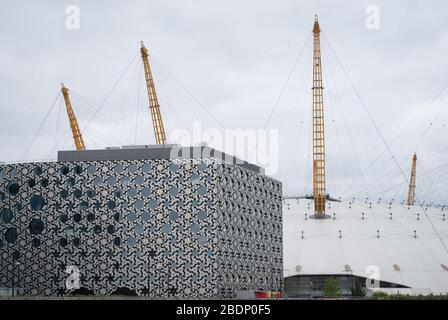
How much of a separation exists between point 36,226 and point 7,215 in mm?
5361

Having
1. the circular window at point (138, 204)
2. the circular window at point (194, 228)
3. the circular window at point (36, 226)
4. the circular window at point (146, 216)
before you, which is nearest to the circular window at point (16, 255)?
the circular window at point (36, 226)

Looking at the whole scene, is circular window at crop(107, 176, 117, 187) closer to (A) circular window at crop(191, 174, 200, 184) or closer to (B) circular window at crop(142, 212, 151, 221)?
(B) circular window at crop(142, 212, 151, 221)

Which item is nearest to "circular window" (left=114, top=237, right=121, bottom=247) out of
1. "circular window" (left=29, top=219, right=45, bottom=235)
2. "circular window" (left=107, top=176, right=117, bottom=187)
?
"circular window" (left=107, top=176, right=117, bottom=187)

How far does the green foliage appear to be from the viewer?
12526 cm

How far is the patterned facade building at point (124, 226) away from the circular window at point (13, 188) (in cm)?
15

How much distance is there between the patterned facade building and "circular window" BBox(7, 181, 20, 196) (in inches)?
6.0

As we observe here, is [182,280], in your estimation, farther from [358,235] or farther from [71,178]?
[358,235]

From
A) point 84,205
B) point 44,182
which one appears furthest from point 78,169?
point 44,182

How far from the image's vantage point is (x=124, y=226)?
119 meters

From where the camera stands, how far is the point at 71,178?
12194 cm

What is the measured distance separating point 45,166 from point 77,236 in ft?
39.2

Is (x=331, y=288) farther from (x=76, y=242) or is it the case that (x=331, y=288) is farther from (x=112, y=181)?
(x=76, y=242)

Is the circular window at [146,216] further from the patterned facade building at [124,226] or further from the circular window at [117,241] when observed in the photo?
the circular window at [117,241]
